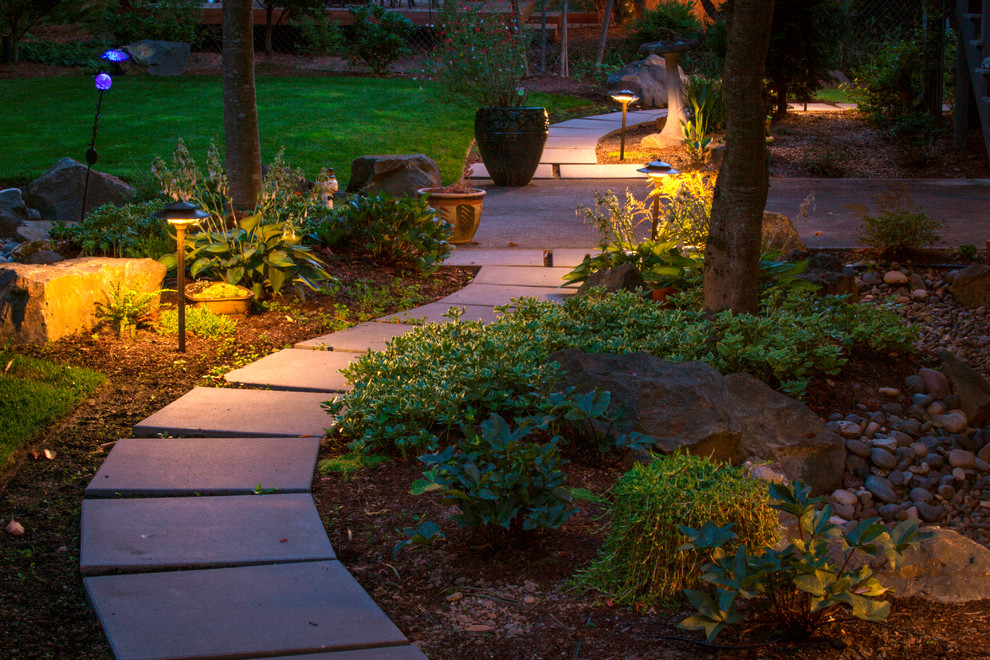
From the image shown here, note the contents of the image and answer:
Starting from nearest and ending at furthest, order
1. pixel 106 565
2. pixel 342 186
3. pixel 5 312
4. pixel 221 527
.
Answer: pixel 106 565, pixel 221 527, pixel 5 312, pixel 342 186

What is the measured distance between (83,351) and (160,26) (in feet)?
63.5

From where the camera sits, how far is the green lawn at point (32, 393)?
3.55m

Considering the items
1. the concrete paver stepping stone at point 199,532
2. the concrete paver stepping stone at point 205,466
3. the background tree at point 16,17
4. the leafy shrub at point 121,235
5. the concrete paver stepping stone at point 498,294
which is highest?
the background tree at point 16,17

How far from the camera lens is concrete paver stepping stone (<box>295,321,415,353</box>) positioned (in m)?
4.90

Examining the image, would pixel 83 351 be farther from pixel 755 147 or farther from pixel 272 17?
pixel 272 17

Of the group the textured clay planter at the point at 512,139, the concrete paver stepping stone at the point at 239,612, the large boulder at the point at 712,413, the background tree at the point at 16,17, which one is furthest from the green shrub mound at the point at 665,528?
the background tree at the point at 16,17

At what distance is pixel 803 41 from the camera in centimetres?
1330

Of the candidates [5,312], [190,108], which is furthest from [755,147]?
[190,108]

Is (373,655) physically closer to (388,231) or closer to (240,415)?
(240,415)

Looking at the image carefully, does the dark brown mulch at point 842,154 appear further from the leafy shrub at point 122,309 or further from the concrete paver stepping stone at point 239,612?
the concrete paver stepping stone at point 239,612

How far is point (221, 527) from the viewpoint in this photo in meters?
2.88

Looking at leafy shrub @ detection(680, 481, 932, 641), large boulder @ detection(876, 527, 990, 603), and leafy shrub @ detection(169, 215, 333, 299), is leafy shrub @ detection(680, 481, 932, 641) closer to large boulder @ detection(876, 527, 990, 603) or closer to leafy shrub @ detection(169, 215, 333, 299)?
large boulder @ detection(876, 527, 990, 603)

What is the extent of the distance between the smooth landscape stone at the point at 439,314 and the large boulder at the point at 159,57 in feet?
56.9

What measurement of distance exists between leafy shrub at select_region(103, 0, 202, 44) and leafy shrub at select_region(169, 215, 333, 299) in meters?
18.3
